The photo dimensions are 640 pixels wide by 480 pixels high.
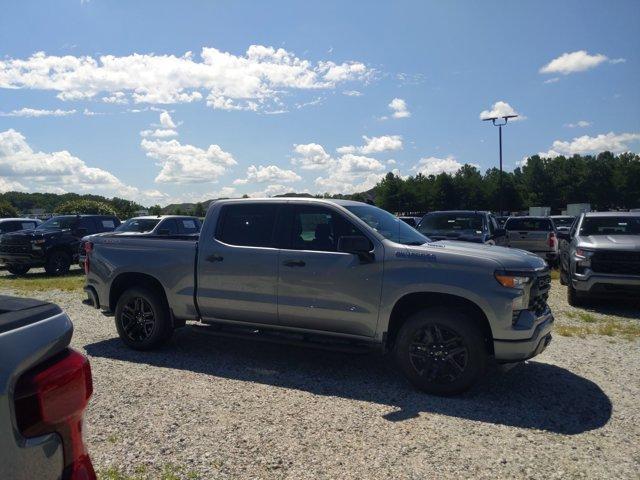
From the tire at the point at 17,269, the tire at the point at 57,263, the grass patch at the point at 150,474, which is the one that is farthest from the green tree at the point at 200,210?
the tire at the point at 17,269

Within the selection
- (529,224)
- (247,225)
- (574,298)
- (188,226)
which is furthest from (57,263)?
(529,224)

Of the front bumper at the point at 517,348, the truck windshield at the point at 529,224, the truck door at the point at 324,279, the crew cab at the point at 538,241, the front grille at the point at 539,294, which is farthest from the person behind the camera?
the truck windshield at the point at 529,224

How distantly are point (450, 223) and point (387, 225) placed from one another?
6.60 m

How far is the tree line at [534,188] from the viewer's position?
8169 centimetres

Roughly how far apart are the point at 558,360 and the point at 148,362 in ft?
15.8

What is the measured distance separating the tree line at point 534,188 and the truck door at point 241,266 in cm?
7584

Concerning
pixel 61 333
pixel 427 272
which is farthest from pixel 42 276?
pixel 61 333

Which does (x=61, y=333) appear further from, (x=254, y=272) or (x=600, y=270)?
(x=600, y=270)

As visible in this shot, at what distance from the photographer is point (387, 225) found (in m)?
5.80

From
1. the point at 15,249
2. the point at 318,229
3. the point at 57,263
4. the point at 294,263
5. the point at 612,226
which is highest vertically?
the point at 318,229

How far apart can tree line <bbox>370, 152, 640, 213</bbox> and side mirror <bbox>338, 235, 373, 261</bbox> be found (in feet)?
250

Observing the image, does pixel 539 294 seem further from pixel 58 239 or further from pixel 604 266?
pixel 58 239

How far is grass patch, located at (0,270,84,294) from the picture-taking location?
1274cm

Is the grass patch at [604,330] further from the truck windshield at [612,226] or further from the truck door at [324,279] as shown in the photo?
the truck door at [324,279]
